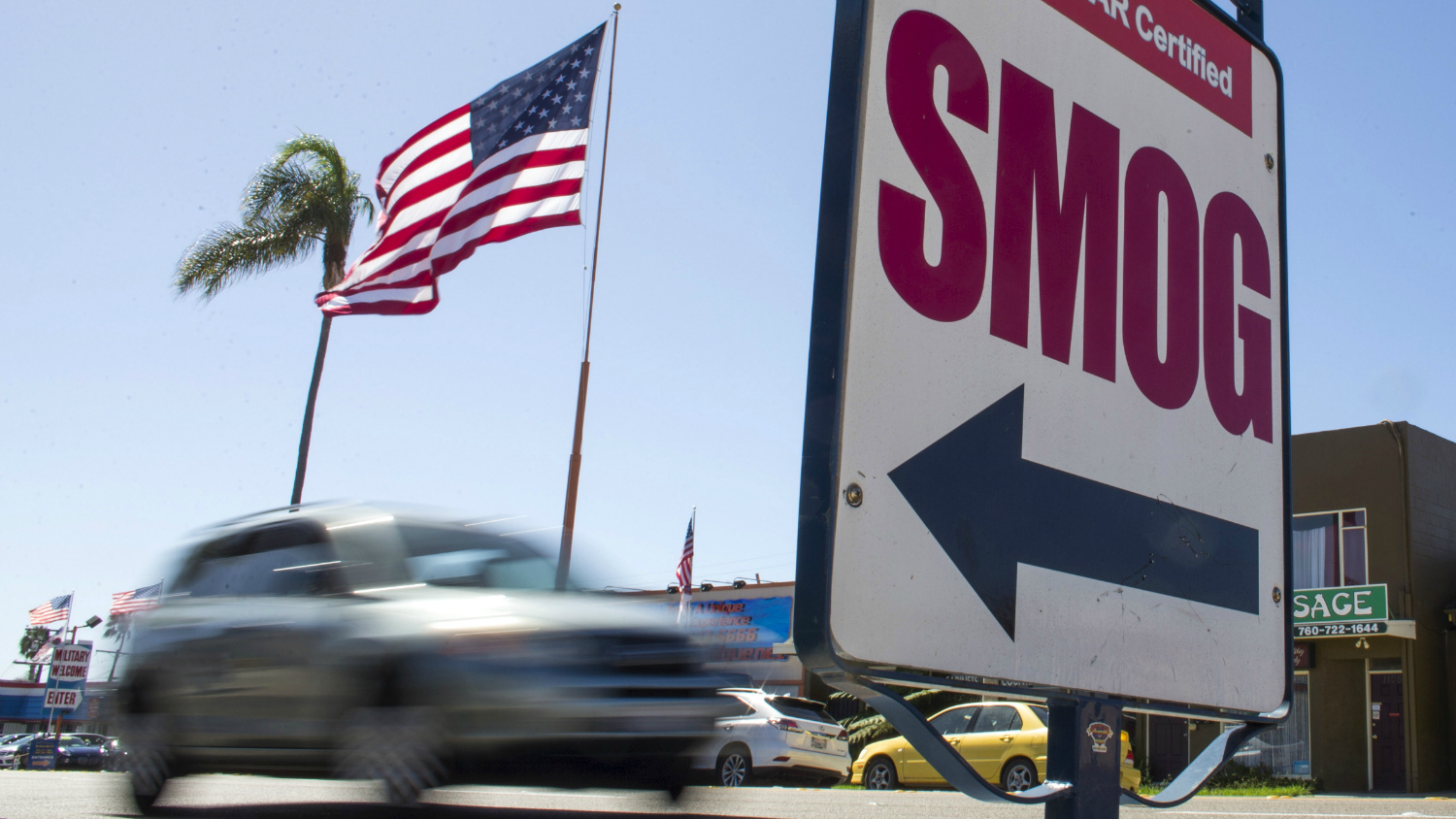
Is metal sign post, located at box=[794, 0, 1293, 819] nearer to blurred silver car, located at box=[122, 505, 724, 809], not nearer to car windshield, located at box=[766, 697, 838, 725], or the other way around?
blurred silver car, located at box=[122, 505, 724, 809]

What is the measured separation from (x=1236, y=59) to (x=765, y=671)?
12.6 ft

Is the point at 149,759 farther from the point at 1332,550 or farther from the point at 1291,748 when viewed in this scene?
the point at 1332,550

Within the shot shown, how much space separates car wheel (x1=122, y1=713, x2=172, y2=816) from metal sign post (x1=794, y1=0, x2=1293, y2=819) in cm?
312

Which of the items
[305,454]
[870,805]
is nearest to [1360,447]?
[870,805]

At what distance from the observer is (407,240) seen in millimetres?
10961

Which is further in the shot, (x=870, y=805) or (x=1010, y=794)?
(x=870, y=805)

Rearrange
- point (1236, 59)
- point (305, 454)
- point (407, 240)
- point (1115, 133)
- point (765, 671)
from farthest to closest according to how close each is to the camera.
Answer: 1. point (305, 454)
2. point (407, 240)
3. point (765, 671)
4. point (1236, 59)
5. point (1115, 133)

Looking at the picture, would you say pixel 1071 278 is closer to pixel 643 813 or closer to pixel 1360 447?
pixel 643 813

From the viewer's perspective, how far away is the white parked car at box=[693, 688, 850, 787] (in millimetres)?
11344

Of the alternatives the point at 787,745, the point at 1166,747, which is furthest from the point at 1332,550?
the point at 787,745

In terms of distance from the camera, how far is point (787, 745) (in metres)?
12.4

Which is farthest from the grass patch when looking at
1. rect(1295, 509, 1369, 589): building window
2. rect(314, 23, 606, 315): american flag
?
rect(314, 23, 606, 315): american flag

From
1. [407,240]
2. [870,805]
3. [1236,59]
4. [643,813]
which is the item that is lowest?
[870,805]

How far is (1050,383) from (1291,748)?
21.6 m
